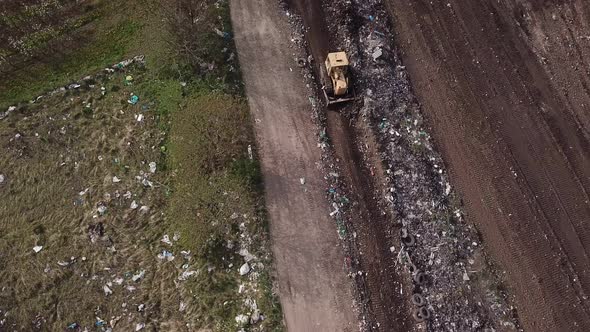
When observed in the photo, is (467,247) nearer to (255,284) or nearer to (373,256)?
(373,256)

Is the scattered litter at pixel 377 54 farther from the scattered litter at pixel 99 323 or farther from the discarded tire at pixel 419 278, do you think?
the scattered litter at pixel 99 323

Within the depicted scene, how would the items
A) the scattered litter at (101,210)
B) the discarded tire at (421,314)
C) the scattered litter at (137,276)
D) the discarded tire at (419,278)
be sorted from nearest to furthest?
the discarded tire at (421,314)
the scattered litter at (137,276)
the discarded tire at (419,278)
the scattered litter at (101,210)

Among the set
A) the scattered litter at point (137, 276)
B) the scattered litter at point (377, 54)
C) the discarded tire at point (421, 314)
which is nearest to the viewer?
the discarded tire at point (421, 314)

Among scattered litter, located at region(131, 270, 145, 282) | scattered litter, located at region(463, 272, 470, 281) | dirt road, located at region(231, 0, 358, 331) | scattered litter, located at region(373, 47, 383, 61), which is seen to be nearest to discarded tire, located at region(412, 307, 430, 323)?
scattered litter, located at region(463, 272, 470, 281)

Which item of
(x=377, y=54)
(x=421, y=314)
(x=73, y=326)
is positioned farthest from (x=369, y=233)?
(x=73, y=326)

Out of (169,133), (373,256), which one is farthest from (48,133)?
(373,256)

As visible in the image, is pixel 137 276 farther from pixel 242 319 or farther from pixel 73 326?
pixel 242 319

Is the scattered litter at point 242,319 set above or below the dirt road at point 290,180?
below

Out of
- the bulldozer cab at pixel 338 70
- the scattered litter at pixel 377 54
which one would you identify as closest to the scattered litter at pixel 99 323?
the bulldozer cab at pixel 338 70
